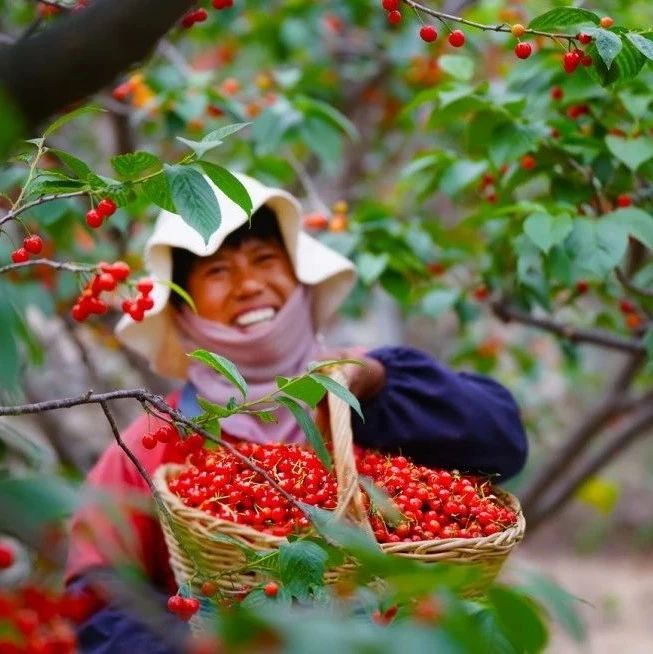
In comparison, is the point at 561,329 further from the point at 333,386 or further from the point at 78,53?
the point at 78,53

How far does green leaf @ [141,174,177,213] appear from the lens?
119 centimetres

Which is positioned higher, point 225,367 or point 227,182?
point 227,182

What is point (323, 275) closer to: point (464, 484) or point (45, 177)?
point (464, 484)

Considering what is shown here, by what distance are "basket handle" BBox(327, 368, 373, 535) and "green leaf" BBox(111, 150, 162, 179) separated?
379 millimetres

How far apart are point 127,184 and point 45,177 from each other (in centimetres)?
9

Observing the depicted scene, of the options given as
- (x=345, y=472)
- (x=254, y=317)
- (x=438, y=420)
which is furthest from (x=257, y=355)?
(x=345, y=472)

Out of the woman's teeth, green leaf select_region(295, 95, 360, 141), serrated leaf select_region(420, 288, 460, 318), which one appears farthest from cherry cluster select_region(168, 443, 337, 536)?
green leaf select_region(295, 95, 360, 141)

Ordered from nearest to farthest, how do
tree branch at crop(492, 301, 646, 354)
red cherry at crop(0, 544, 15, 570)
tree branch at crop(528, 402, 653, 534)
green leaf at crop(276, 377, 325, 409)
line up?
red cherry at crop(0, 544, 15, 570), green leaf at crop(276, 377, 325, 409), tree branch at crop(492, 301, 646, 354), tree branch at crop(528, 402, 653, 534)

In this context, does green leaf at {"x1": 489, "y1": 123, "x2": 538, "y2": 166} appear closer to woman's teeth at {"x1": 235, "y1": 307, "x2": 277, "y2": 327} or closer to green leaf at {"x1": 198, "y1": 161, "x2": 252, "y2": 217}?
woman's teeth at {"x1": 235, "y1": 307, "x2": 277, "y2": 327}

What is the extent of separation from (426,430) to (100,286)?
2.02ft

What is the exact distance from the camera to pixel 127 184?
1195 millimetres

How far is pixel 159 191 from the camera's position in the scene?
119cm

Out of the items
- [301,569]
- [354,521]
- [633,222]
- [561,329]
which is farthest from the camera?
[561,329]

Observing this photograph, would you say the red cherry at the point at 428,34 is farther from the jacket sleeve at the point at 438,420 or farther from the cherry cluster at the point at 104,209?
the jacket sleeve at the point at 438,420
